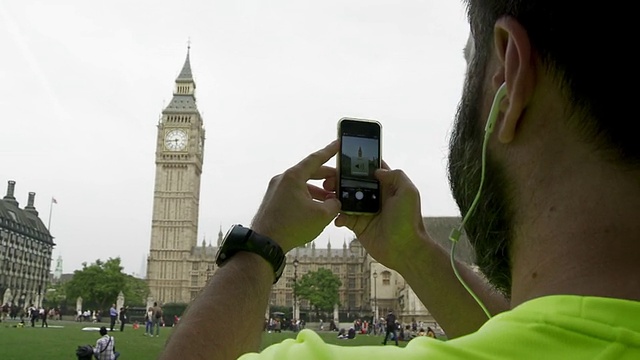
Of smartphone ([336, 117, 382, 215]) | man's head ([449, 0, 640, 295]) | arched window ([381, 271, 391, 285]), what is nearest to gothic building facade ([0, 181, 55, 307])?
arched window ([381, 271, 391, 285])

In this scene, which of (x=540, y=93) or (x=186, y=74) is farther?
(x=186, y=74)

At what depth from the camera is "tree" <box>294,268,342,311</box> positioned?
62.6m

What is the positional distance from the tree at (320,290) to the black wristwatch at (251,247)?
62165 mm

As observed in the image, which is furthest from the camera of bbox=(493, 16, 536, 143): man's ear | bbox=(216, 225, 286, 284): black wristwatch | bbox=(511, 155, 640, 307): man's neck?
bbox=(216, 225, 286, 284): black wristwatch

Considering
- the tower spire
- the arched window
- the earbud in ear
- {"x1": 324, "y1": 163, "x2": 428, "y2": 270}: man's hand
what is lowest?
{"x1": 324, "y1": 163, "x2": 428, "y2": 270}: man's hand

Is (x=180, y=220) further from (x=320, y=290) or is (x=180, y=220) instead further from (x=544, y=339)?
(x=544, y=339)

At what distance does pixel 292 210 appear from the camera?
4.79 feet

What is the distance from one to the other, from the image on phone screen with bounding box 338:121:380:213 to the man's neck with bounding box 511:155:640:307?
659 mm

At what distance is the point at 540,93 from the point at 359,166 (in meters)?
0.75

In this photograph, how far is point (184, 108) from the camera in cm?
8125

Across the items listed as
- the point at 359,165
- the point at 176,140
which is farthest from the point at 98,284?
the point at 359,165

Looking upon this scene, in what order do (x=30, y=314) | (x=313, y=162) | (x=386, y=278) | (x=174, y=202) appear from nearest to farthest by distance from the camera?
1. (x=313, y=162)
2. (x=30, y=314)
3. (x=386, y=278)
4. (x=174, y=202)

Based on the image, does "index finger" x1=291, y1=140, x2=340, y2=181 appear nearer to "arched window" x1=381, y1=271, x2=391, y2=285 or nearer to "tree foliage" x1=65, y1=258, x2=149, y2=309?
"tree foliage" x1=65, y1=258, x2=149, y2=309

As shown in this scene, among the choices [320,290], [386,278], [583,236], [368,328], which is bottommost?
[368,328]
